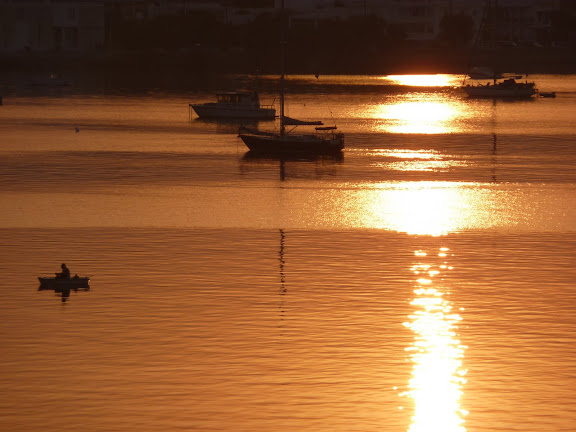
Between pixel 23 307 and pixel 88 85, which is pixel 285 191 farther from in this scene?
pixel 88 85

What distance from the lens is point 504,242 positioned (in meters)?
44.2

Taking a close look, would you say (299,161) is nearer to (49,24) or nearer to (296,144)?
(296,144)

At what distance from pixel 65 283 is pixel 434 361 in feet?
38.5

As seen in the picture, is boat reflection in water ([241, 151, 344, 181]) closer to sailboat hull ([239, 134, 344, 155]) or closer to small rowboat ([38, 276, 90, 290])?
sailboat hull ([239, 134, 344, 155])

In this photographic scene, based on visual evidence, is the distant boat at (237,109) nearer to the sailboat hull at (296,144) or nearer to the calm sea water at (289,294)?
the calm sea water at (289,294)

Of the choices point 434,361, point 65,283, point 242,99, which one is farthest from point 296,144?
point 434,361

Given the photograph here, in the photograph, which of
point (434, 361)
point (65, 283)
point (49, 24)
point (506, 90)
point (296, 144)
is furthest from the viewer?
point (49, 24)

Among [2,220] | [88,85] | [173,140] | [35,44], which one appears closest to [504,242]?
[2,220]

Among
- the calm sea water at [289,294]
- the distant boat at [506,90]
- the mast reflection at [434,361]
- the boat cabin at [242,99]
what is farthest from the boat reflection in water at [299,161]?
the distant boat at [506,90]

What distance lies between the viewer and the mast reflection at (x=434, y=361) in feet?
79.4

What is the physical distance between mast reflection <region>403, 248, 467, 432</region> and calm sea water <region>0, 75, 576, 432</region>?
3.4 inches

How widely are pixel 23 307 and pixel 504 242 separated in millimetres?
18976

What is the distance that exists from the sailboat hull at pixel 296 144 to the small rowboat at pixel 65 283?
39.6 meters

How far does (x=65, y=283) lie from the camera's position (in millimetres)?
34594
